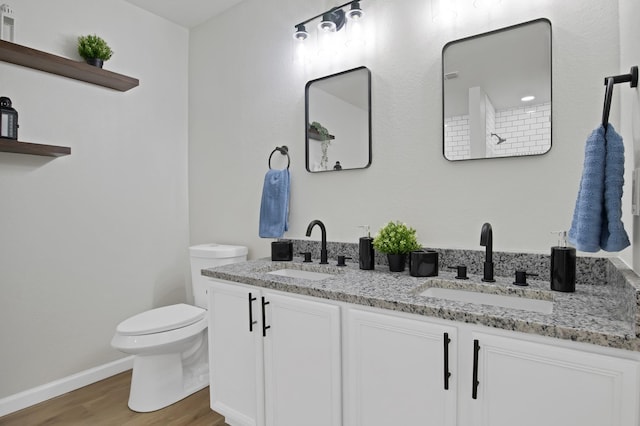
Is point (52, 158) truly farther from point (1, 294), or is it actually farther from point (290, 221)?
point (290, 221)

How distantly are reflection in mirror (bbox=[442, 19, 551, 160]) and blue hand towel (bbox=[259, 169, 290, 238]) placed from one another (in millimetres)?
991

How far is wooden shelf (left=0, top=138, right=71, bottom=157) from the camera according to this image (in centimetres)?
187

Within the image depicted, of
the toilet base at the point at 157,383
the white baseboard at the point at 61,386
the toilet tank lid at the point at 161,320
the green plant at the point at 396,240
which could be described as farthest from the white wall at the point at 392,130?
the white baseboard at the point at 61,386

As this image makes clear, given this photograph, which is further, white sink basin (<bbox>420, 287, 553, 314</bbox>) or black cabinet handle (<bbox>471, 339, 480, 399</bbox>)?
white sink basin (<bbox>420, 287, 553, 314</bbox>)

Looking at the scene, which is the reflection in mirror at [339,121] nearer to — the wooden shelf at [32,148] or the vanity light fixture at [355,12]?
the vanity light fixture at [355,12]

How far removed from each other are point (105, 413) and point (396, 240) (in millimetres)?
1890

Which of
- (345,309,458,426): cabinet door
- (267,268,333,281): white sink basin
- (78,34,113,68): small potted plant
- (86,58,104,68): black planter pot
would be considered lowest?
(345,309,458,426): cabinet door

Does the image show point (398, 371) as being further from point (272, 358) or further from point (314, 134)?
point (314, 134)

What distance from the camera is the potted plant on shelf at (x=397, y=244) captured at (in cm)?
161

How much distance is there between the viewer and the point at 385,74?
1.84 m

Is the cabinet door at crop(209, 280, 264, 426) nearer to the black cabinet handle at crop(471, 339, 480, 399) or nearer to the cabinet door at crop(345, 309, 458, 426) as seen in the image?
the cabinet door at crop(345, 309, 458, 426)

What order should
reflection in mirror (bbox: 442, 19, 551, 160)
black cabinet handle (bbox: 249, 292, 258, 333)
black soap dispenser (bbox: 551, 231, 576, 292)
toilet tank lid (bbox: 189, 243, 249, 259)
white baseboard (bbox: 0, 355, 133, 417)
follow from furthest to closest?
toilet tank lid (bbox: 189, 243, 249, 259), white baseboard (bbox: 0, 355, 133, 417), black cabinet handle (bbox: 249, 292, 258, 333), reflection in mirror (bbox: 442, 19, 551, 160), black soap dispenser (bbox: 551, 231, 576, 292)

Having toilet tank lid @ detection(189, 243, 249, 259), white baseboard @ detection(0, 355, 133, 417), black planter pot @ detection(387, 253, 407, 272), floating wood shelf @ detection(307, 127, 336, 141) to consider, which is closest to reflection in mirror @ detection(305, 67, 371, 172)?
floating wood shelf @ detection(307, 127, 336, 141)

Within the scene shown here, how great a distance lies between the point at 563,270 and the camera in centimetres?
122
